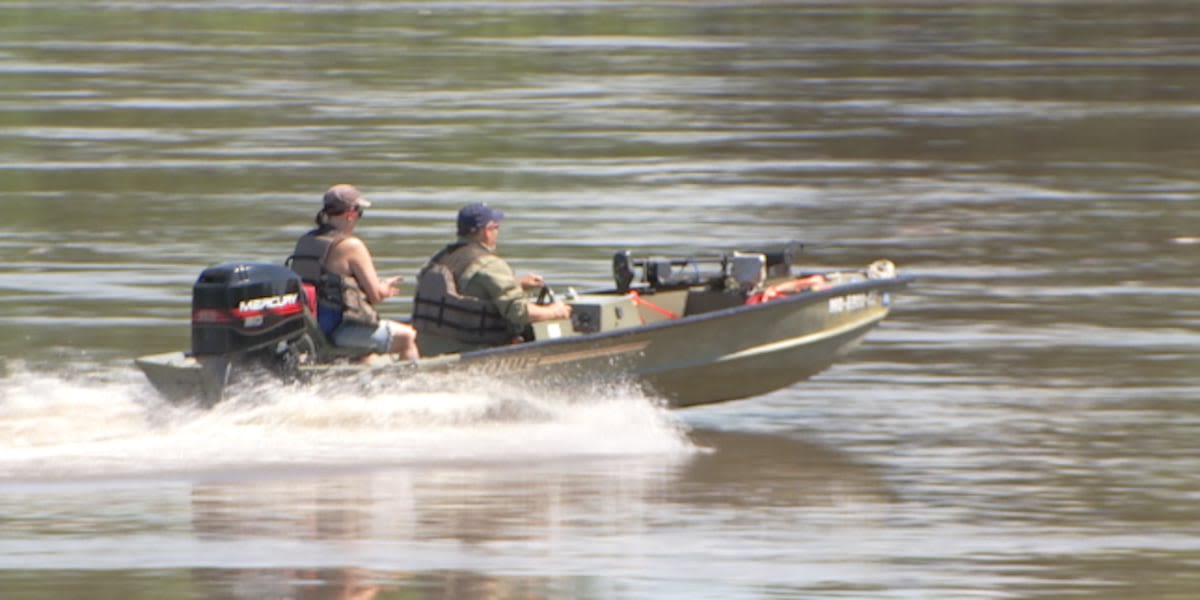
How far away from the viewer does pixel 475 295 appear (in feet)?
40.3

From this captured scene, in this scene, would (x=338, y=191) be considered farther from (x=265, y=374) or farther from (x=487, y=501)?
(x=487, y=501)

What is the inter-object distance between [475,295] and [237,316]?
4.50 feet

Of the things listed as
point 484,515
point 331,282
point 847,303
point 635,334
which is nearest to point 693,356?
point 635,334

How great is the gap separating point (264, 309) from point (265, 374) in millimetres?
340

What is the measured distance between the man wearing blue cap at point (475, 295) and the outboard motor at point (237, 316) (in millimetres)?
933

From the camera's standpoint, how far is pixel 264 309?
1154 centimetres

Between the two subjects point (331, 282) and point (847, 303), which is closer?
point (331, 282)

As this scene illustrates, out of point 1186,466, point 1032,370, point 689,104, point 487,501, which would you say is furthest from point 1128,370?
point 689,104

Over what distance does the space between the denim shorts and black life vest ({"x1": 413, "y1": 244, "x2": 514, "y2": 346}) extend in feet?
1.14

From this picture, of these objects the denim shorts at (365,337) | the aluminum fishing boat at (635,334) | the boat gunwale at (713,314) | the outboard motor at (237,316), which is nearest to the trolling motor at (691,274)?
the aluminum fishing boat at (635,334)

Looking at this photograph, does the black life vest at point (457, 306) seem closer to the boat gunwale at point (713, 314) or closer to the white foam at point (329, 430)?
the boat gunwale at point (713, 314)

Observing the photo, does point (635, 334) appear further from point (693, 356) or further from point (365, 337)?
point (365, 337)

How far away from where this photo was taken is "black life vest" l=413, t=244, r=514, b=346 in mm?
12281

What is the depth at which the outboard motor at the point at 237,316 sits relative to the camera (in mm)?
11516
